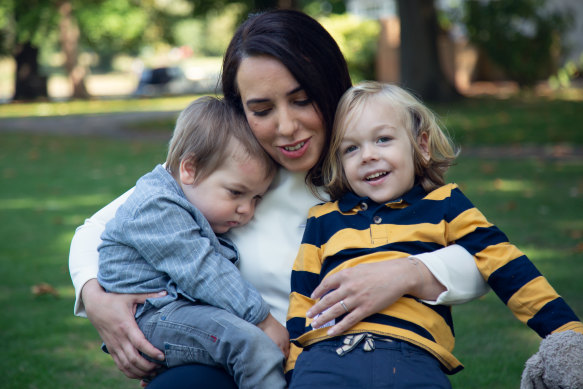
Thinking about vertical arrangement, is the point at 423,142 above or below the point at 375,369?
above

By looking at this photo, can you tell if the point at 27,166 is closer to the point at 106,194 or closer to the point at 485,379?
the point at 106,194

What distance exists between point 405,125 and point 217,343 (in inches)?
37.3

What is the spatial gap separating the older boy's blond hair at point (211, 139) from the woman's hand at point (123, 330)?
47 cm

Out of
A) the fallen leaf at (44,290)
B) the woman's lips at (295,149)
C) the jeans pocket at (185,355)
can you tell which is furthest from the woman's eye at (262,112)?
the fallen leaf at (44,290)

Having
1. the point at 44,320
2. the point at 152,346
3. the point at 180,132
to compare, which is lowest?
the point at 44,320

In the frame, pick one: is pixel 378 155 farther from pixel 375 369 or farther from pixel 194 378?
pixel 194 378

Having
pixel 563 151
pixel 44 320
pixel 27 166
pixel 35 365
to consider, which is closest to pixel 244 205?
pixel 35 365

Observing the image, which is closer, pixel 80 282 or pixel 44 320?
pixel 80 282

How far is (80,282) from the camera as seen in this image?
2.38 meters

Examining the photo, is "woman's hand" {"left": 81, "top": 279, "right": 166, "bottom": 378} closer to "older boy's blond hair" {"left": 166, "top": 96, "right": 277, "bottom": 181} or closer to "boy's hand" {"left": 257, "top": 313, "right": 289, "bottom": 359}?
"boy's hand" {"left": 257, "top": 313, "right": 289, "bottom": 359}

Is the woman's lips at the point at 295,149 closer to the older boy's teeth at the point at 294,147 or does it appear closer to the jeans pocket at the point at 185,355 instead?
the older boy's teeth at the point at 294,147

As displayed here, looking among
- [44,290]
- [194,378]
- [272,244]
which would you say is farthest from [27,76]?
[194,378]

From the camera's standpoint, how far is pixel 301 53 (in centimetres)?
225

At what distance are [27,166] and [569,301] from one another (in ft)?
31.6
